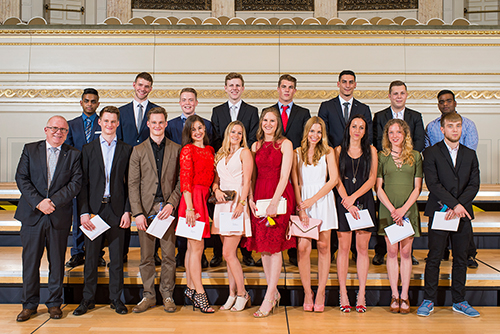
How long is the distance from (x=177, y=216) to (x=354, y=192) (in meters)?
1.41

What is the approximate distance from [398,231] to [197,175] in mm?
1600

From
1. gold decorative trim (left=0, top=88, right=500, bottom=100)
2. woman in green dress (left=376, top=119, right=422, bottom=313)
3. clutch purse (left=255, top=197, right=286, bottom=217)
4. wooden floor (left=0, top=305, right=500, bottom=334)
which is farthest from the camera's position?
gold decorative trim (left=0, top=88, right=500, bottom=100)

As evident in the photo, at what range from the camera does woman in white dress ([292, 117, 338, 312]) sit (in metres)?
3.15

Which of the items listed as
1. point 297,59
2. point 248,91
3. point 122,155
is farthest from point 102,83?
point 122,155

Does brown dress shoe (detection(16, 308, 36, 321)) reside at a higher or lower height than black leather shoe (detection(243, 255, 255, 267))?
lower

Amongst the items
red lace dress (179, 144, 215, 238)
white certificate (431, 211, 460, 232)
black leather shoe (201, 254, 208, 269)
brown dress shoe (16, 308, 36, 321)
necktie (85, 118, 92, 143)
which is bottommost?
brown dress shoe (16, 308, 36, 321)

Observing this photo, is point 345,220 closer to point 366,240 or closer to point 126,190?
point 366,240

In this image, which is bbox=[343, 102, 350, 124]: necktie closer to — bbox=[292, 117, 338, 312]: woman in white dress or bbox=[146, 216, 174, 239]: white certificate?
bbox=[292, 117, 338, 312]: woman in white dress

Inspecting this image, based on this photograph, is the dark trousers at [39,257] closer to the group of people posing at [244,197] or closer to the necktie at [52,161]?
the group of people posing at [244,197]

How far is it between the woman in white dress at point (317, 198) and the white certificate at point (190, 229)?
2.52ft

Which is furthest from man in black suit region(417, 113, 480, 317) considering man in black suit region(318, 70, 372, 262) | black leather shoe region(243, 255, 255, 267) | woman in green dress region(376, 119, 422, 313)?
black leather shoe region(243, 255, 255, 267)

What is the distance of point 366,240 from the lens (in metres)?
3.19

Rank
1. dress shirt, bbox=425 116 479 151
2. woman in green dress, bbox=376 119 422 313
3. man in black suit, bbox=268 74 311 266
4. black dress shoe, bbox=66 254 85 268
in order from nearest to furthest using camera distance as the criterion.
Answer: woman in green dress, bbox=376 119 422 313, black dress shoe, bbox=66 254 85 268, man in black suit, bbox=268 74 311 266, dress shirt, bbox=425 116 479 151

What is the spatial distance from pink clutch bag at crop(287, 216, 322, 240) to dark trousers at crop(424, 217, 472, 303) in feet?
2.93
